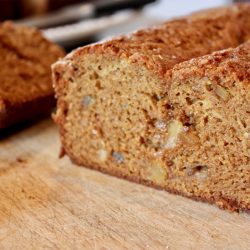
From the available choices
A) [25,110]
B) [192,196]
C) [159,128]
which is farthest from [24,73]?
[192,196]

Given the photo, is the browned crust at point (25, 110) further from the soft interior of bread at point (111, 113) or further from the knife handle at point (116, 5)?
the knife handle at point (116, 5)

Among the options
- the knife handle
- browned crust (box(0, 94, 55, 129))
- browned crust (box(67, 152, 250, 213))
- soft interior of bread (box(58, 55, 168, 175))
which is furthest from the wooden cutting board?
the knife handle

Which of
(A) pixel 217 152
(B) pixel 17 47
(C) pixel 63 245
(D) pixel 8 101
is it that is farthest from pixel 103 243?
(B) pixel 17 47

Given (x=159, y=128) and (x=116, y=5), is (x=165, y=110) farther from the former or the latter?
(x=116, y=5)

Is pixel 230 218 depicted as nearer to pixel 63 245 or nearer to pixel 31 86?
pixel 63 245

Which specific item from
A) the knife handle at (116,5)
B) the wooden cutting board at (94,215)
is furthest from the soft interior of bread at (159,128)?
the knife handle at (116,5)

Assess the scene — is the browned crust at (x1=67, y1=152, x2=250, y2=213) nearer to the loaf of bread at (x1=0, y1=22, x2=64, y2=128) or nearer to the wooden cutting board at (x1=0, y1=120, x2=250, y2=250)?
the wooden cutting board at (x1=0, y1=120, x2=250, y2=250)
